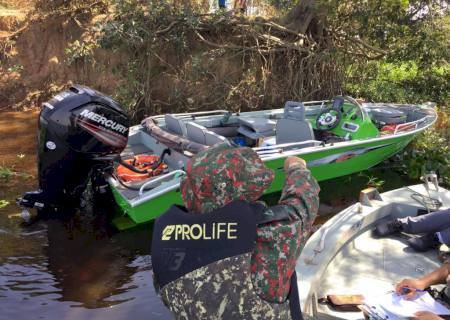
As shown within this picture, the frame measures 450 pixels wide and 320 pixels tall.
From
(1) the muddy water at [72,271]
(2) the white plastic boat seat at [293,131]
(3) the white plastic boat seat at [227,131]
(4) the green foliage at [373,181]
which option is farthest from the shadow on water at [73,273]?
(4) the green foliage at [373,181]

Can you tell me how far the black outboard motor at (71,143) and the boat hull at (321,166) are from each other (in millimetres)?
448

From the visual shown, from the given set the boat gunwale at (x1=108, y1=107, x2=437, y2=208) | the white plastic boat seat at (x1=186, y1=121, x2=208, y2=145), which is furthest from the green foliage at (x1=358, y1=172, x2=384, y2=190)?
the white plastic boat seat at (x1=186, y1=121, x2=208, y2=145)

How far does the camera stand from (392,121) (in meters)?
7.40

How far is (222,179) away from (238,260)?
0.28 m

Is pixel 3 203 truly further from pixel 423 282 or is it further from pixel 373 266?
pixel 423 282

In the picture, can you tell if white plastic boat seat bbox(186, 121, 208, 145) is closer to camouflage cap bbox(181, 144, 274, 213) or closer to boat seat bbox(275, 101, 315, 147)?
boat seat bbox(275, 101, 315, 147)

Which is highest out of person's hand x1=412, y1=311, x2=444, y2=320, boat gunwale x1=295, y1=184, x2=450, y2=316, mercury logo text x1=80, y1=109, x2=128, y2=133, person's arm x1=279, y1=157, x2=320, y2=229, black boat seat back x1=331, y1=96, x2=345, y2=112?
person's arm x1=279, y1=157, x2=320, y2=229

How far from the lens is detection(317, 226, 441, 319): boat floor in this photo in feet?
9.91

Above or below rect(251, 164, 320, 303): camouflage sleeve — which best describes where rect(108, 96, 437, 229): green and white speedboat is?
below

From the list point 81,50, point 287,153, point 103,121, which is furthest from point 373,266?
point 81,50

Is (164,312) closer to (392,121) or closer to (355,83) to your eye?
(392,121)

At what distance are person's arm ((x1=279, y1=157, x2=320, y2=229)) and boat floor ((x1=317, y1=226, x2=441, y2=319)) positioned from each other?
1191mm

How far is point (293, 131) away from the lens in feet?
19.5

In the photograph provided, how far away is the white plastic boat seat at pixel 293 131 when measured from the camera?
5855mm
